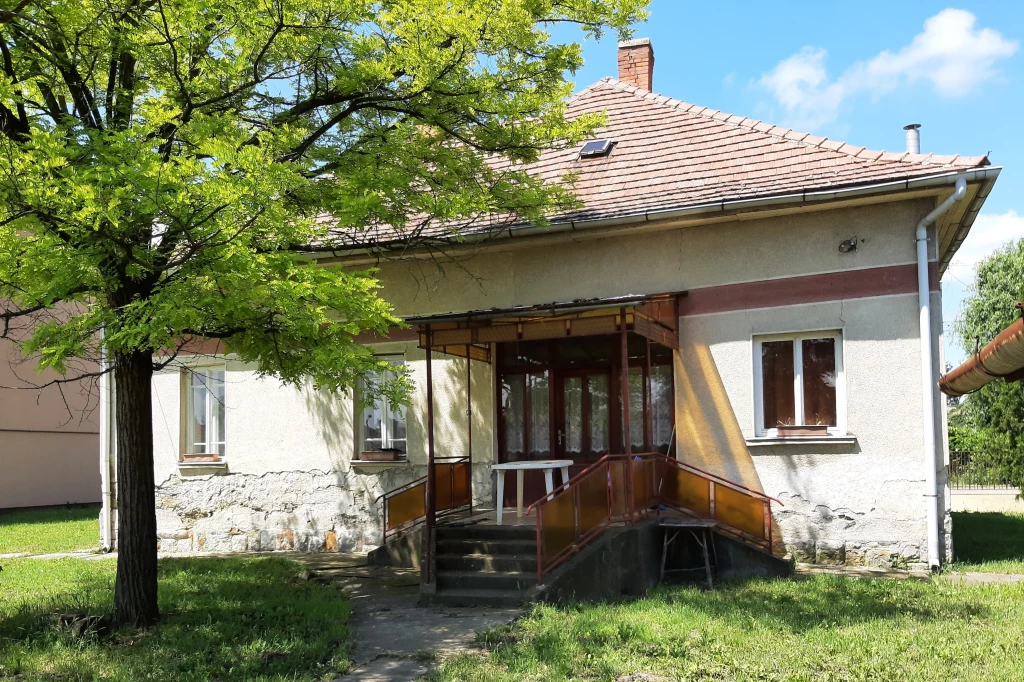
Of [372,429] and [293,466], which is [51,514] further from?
[372,429]

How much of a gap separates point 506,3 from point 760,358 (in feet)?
18.6

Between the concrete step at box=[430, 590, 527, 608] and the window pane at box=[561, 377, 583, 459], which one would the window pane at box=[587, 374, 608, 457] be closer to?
the window pane at box=[561, 377, 583, 459]

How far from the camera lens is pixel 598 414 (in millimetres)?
Answer: 12148

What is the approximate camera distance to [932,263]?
10414mm

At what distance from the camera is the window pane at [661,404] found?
463 inches

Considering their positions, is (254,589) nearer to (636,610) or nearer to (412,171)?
(636,610)

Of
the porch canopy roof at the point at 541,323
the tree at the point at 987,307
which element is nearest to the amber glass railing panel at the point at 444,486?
the porch canopy roof at the point at 541,323

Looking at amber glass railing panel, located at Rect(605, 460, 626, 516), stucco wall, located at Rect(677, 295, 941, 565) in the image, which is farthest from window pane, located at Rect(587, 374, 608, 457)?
amber glass railing panel, located at Rect(605, 460, 626, 516)

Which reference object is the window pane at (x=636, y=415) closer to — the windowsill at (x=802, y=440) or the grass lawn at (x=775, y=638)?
the windowsill at (x=802, y=440)

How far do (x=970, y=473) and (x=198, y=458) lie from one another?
1818cm

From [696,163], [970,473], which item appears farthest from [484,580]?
[970,473]

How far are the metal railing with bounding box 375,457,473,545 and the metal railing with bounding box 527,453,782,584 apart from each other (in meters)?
1.79

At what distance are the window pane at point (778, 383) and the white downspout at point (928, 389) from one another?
154 centimetres

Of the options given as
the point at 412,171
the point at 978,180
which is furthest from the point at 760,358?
the point at 412,171
